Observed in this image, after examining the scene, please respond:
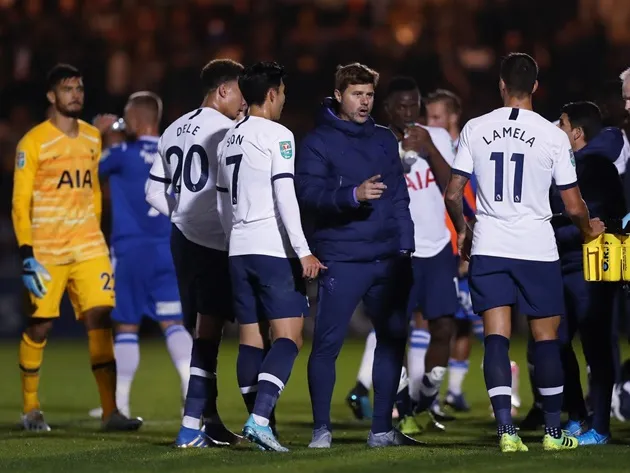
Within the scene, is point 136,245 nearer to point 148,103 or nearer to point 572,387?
point 148,103

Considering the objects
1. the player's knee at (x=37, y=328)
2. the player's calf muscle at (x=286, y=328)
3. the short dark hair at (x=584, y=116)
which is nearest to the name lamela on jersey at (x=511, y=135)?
the short dark hair at (x=584, y=116)

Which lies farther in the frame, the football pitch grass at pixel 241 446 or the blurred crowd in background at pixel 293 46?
the blurred crowd in background at pixel 293 46

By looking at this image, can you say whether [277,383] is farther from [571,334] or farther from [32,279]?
[32,279]

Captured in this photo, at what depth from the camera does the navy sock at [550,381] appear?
737 centimetres

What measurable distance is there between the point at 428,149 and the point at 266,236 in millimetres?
1991

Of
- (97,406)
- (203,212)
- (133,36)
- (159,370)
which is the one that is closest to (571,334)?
(203,212)

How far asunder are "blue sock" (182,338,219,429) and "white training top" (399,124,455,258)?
6.33 feet

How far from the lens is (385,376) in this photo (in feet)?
26.0

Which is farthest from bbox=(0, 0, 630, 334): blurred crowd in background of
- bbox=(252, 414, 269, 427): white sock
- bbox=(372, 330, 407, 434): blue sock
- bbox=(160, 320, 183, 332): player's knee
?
bbox=(252, 414, 269, 427): white sock

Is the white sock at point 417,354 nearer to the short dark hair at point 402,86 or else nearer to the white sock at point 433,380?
the white sock at point 433,380

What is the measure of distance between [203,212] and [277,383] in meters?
1.36

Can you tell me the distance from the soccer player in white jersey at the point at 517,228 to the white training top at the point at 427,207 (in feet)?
6.47

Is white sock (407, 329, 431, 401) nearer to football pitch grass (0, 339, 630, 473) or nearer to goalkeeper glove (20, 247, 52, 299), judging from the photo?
football pitch grass (0, 339, 630, 473)

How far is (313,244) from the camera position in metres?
7.94
